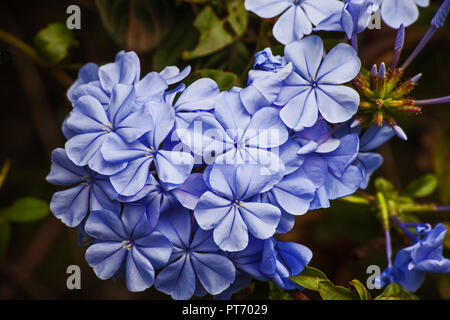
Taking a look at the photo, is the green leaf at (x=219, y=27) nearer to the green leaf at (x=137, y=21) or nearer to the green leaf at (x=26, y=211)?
the green leaf at (x=137, y=21)

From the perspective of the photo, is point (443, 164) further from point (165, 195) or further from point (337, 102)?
point (165, 195)

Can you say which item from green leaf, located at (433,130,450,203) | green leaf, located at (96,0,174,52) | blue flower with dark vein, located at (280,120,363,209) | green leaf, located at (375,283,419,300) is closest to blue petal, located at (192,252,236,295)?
blue flower with dark vein, located at (280,120,363,209)

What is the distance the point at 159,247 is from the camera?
0.95 meters

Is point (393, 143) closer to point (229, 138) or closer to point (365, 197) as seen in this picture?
point (365, 197)

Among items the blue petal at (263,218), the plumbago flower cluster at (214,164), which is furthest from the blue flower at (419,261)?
the blue petal at (263,218)

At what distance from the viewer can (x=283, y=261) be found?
103 cm

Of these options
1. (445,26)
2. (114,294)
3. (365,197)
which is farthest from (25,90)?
(445,26)

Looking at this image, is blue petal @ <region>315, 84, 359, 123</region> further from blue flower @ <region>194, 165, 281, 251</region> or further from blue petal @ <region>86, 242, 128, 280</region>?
blue petal @ <region>86, 242, 128, 280</region>

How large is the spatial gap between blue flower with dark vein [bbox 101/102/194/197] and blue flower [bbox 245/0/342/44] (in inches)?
12.1

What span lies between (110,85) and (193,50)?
0.31 m

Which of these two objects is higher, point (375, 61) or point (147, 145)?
point (147, 145)

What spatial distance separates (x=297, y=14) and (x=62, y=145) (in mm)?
1073

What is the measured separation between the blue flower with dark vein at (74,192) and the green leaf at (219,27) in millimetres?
407

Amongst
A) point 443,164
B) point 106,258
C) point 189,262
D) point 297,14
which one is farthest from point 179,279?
point 443,164
